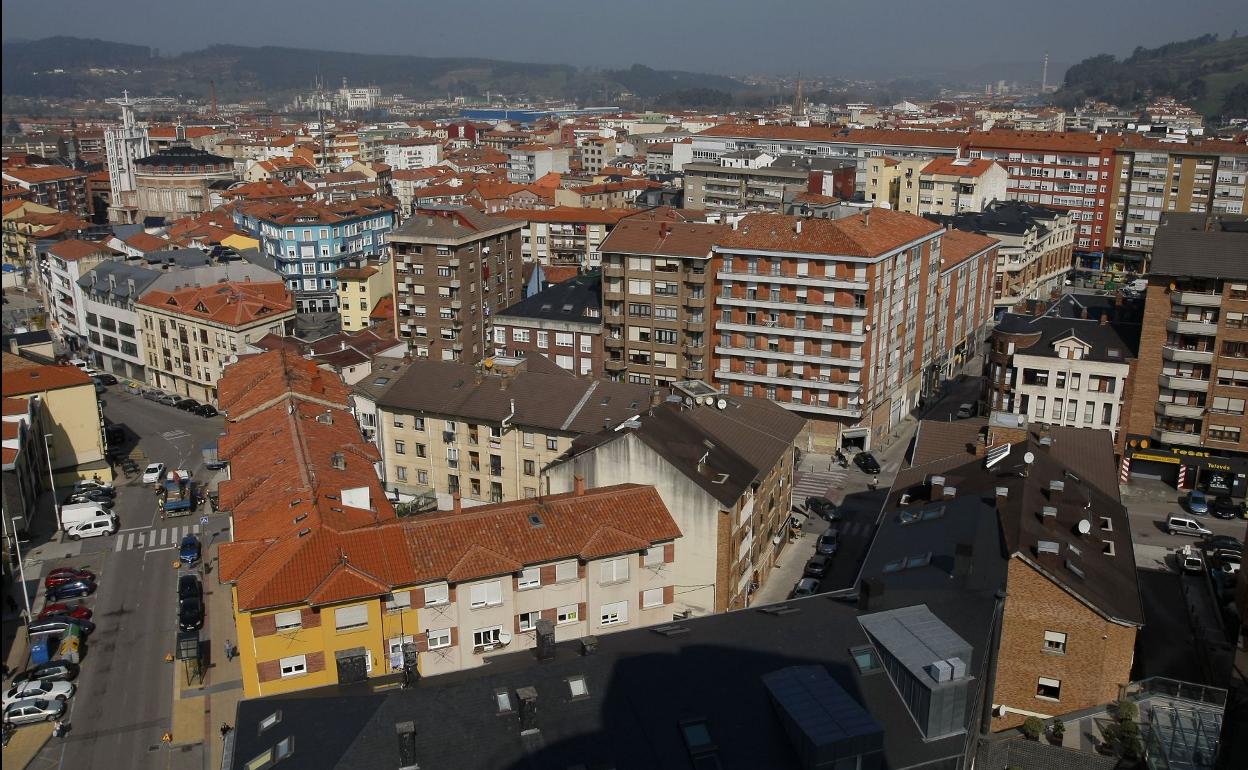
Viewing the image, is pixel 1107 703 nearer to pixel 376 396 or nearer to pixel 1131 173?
pixel 376 396

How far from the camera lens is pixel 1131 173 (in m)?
118

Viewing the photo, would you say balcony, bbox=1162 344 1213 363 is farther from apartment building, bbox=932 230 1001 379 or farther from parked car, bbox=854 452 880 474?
apartment building, bbox=932 230 1001 379

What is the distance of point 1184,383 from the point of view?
5716 cm

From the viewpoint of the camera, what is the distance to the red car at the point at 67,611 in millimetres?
43809

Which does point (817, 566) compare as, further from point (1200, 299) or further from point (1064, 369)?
point (1200, 299)

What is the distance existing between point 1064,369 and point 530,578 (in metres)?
38.4

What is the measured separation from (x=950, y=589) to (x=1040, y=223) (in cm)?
8625

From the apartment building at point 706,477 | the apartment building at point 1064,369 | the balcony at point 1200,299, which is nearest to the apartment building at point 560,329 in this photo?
the apartment building at point 706,477

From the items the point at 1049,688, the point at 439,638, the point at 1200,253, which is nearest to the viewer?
the point at 1049,688

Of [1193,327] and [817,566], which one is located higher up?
[1193,327]

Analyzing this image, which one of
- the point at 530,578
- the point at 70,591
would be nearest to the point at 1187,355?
the point at 530,578

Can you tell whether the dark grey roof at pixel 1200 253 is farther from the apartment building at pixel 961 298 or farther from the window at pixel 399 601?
the window at pixel 399 601

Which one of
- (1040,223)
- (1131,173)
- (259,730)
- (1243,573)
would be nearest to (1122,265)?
(1131,173)

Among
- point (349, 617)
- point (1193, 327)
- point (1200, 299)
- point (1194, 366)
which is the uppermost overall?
point (1200, 299)
